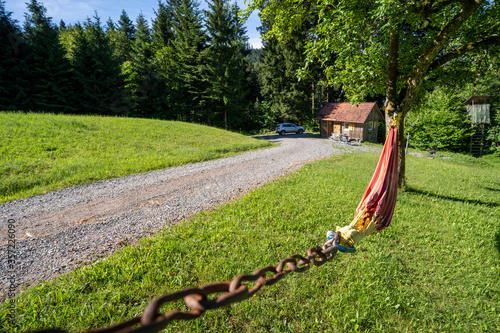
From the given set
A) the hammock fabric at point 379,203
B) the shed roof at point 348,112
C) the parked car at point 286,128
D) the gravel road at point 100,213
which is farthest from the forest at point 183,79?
the hammock fabric at point 379,203

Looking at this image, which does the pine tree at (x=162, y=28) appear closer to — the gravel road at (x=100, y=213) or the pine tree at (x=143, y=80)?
the pine tree at (x=143, y=80)

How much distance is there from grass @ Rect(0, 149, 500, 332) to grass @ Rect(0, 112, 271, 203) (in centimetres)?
660

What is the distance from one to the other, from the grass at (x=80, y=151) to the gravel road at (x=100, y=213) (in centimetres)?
128

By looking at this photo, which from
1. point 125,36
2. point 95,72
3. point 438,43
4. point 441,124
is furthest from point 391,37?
point 125,36

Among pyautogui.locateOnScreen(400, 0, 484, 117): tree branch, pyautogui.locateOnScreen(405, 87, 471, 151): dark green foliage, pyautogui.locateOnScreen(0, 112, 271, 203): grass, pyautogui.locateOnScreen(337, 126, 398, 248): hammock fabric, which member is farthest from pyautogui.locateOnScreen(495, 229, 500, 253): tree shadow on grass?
pyautogui.locateOnScreen(405, 87, 471, 151): dark green foliage

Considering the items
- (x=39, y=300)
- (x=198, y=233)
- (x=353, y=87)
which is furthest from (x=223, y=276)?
(x=353, y=87)

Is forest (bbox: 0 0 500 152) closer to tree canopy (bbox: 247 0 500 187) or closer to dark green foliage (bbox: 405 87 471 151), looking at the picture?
dark green foliage (bbox: 405 87 471 151)

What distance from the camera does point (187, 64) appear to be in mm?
32750

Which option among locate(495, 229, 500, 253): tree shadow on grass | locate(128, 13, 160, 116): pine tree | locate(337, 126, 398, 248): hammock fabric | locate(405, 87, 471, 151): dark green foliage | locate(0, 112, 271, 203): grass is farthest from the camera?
locate(128, 13, 160, 116): pine tree

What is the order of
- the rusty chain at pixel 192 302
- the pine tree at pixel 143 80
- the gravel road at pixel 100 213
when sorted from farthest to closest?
the pine tree at pixel 143 80 → the gravel road at pixel 100 213 → the rusty chain at pixel 192 302

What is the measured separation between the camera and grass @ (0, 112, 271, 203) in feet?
28.7

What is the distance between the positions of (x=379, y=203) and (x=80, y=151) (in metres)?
14.7

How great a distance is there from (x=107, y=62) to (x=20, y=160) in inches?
1039

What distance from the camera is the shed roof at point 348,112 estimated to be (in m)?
28.3
